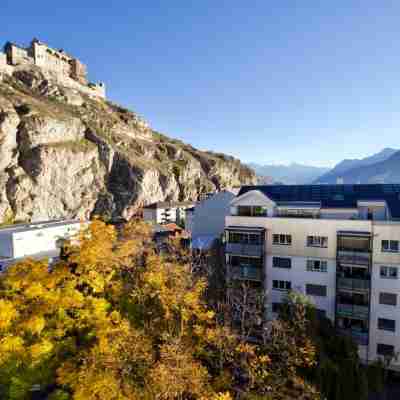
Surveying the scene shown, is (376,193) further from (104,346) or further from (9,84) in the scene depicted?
(9,84)

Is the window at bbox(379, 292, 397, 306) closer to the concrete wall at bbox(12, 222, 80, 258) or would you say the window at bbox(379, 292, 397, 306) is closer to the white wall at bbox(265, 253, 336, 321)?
the white wall at bbox(265, 253, 336, 321)

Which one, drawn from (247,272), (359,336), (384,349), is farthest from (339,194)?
(384,349)

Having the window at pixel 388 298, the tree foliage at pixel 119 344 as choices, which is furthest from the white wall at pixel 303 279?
the tree foliage at pixel 119 344

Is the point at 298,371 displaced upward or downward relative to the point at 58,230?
downward

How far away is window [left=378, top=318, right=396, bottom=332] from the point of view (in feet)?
71.6

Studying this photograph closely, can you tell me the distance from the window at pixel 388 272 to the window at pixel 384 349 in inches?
249

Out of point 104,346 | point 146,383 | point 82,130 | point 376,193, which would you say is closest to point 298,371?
point 146,383

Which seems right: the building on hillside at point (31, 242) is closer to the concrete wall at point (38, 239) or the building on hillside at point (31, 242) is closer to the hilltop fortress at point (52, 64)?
the concrete wall at point (38, 239)

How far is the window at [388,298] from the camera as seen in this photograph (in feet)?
70.8

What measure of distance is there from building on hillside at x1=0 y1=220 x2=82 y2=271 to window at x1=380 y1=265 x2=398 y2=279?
37.3 m

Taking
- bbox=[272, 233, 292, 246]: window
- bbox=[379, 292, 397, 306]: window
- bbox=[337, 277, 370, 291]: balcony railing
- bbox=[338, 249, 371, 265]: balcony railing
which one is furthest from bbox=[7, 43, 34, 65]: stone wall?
bbox=[379, 292, 397, 306]: window

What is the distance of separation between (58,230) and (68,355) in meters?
35.9

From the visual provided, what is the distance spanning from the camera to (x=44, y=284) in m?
14.5

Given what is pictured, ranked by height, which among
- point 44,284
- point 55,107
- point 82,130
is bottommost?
point 44,284
